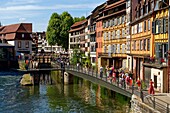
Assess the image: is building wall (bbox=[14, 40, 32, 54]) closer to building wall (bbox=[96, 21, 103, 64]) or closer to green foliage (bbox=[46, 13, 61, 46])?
green foliage (bbox=[46, 13, 61, 46])

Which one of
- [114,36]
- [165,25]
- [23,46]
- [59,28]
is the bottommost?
[23,46]

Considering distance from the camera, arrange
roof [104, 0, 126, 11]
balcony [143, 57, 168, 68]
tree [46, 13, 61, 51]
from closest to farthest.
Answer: balcony [143, 57, 168, 68]
roof [104, 0, 126, 11]
tree [46, 13, 61, 51]

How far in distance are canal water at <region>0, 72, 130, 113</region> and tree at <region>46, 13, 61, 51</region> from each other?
59.4 metres

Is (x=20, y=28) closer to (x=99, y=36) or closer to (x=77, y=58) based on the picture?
(x=77, y=58)

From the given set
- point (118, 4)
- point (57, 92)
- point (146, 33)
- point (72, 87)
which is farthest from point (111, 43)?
point (146, 33)

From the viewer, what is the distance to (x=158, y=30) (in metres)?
37.9

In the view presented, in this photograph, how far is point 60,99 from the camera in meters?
48.3

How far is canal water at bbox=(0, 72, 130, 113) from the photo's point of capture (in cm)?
4012

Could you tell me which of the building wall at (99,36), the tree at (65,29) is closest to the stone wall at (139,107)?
the building wall at (99,36)

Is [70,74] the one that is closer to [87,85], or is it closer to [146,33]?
[87,85]

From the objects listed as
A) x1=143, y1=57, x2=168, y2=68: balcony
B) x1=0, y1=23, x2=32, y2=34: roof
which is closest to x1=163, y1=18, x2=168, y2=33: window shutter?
x1=143, y1=57, x2=168, y2=68: balcony

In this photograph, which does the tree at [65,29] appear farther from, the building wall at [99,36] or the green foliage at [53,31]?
the building wall at [99,36]

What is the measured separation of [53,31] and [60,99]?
73.5 m

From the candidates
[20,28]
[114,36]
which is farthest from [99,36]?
[20,28]
